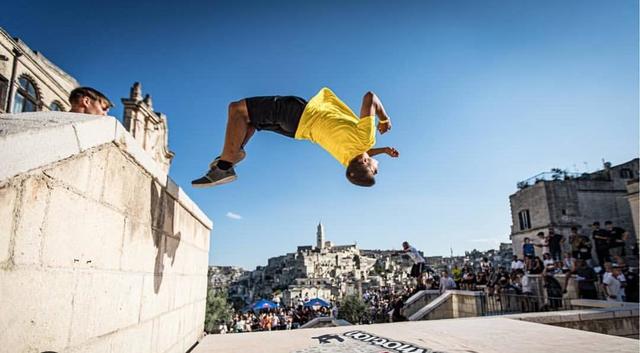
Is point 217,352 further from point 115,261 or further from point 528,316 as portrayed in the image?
point 528,316

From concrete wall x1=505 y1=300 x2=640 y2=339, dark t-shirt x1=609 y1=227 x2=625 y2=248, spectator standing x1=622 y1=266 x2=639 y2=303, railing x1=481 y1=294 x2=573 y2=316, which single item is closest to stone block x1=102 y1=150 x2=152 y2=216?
concrete wall x1=505 y1=300 x2=640 y2=339

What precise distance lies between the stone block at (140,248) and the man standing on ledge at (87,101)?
3.55 feet

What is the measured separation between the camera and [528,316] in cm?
600

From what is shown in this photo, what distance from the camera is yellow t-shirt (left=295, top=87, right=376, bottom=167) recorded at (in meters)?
2.96

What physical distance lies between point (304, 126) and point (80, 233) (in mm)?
2029

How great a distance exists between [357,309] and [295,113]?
3745 centimetres

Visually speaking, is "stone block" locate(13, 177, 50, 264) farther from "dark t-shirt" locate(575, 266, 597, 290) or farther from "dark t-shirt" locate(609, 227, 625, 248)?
"dark t-shirt" locate(609, 227, 625, 248)

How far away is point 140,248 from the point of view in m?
2.32

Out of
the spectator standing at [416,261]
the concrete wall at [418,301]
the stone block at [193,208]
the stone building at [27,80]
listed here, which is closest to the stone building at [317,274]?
the concrete wall at [418,301]

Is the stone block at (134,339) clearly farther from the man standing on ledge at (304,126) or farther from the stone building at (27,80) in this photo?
the stone building at (27,80)

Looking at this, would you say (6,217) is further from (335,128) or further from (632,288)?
(632,288)

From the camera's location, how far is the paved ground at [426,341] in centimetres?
324

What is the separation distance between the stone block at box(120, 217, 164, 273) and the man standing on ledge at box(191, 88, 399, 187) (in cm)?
76

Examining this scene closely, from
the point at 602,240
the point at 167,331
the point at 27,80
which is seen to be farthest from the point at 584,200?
the point at 27,80
